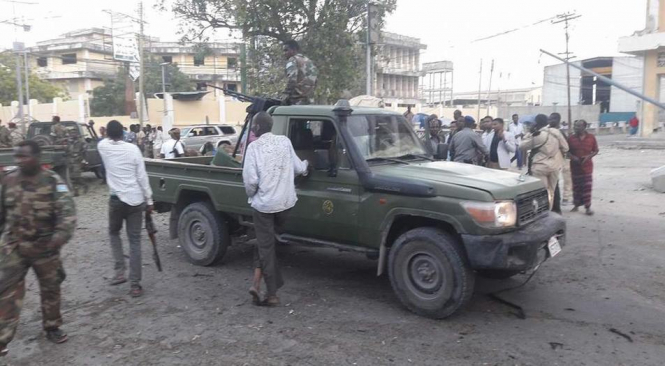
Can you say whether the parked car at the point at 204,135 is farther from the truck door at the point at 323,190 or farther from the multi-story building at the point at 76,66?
the multi-story building at the point at 76,66

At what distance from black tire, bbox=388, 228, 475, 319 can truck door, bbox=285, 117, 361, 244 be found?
1.94ft

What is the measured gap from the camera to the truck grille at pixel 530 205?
4672mm

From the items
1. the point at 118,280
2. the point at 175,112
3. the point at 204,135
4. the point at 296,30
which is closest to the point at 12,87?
the point at 175,112

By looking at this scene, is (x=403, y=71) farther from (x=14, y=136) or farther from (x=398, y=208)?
(x=398, y=208)

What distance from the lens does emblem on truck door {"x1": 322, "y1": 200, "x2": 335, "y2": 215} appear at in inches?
207

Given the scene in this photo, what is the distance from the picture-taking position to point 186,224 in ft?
21.7

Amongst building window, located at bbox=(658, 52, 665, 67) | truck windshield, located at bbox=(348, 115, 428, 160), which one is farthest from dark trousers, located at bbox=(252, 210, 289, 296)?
building window, located at bbox=(658, 52, 665, 67)

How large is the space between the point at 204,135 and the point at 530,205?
19789 millimetres

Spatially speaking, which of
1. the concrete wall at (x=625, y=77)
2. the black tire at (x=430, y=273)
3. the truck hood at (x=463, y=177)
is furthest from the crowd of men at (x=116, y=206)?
the concrete wall at (x=625, y=77)

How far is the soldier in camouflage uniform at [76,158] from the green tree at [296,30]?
17.1ft

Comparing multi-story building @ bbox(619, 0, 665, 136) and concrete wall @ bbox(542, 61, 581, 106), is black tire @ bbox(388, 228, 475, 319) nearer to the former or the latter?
multi-story building @ bbox(619, 0, 665, 136)

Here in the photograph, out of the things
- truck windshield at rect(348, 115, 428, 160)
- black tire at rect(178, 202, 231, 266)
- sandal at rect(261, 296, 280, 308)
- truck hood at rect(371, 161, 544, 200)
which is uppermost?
truck windshield at rect(348, 115, 428, 160)

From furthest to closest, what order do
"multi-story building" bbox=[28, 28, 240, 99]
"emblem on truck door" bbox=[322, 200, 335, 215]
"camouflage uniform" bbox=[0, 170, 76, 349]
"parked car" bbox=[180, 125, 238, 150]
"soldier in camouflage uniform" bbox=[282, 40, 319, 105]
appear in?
1. "multi-story building" bbox=[28, 28, 240, 99]
2. "parked car" bbox=[180, 125, 238, 150]
3. "soldier in camouflage uniform" bbox=[282, 40, 319, 105]
4. "emblem on truck door" bbox=[322, 200, 335, 215]
5. "camouflage uniform" bbox=[0, 170, 76, 349]

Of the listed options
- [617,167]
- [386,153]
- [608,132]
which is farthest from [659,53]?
[386,153]
